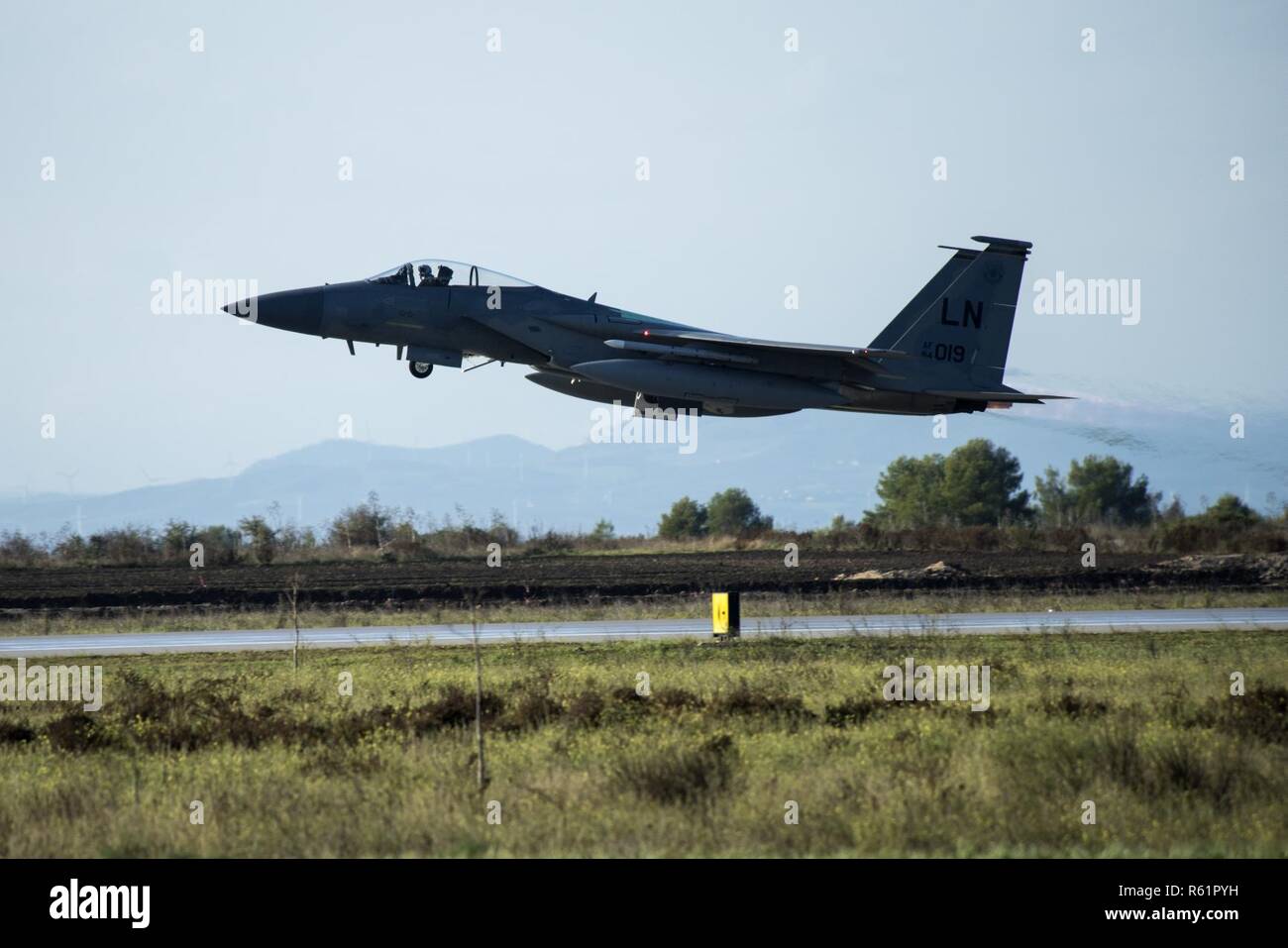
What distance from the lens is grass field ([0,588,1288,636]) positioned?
103 feet

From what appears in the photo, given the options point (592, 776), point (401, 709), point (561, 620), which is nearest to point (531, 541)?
point (561, 620)

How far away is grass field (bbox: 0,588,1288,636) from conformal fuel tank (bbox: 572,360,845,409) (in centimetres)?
615

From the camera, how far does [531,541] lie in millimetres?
59750

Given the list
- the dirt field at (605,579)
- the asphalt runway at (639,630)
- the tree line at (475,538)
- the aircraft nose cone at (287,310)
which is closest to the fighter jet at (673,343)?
the aircraft nose cone at (287,310)

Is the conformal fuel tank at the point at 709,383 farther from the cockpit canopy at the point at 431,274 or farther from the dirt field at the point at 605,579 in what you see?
the dirt field at the point at 605,579

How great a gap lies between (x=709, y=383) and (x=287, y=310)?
7.63m

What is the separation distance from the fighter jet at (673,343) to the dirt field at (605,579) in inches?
349

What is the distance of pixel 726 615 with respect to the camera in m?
25.6

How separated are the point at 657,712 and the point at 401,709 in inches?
124

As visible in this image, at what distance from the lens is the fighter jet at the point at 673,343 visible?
2381 centimetres
